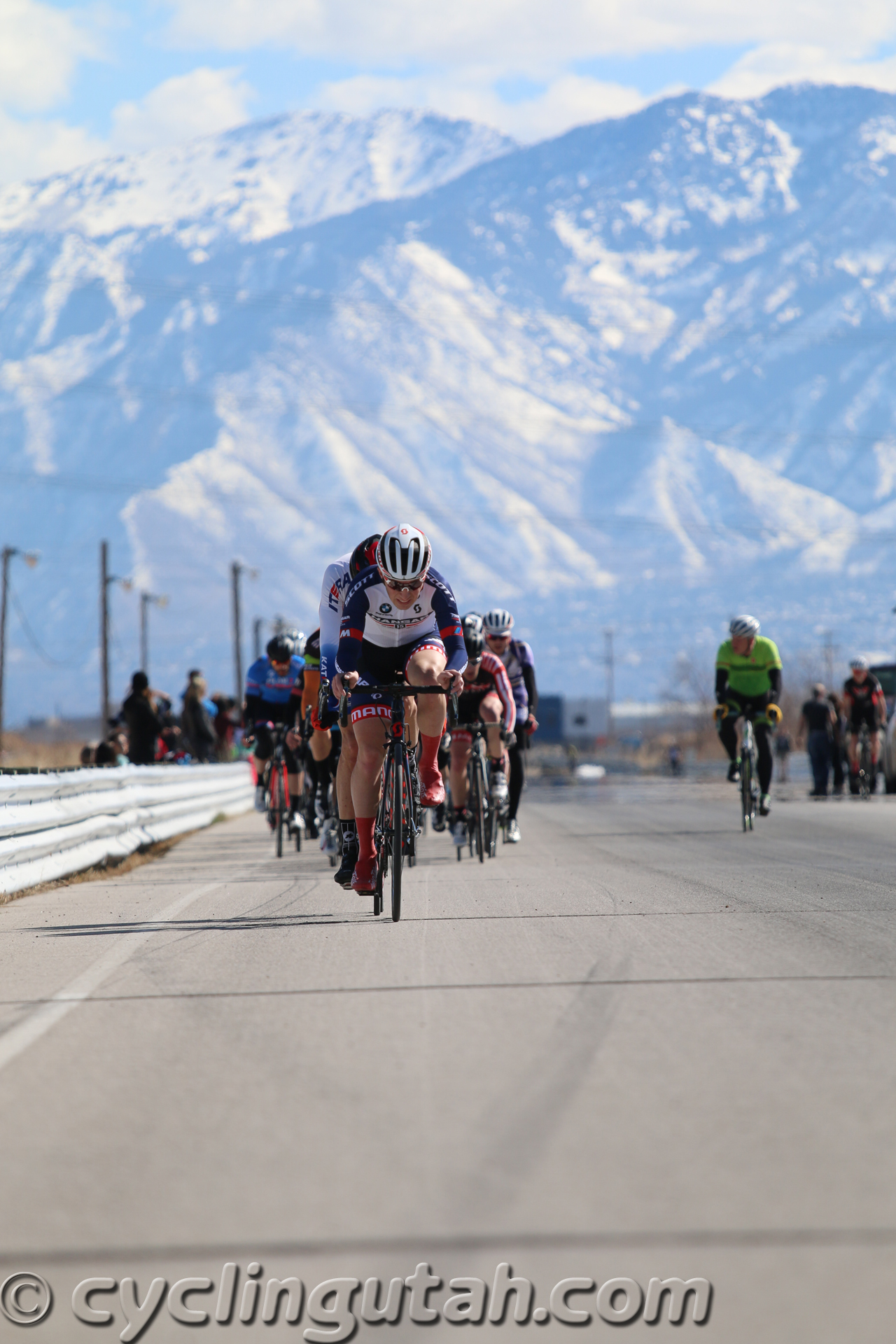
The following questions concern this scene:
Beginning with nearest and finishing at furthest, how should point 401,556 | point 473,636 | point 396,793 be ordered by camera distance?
point 401,556, point 396,793, point 473,636

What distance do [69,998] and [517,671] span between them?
841 cm

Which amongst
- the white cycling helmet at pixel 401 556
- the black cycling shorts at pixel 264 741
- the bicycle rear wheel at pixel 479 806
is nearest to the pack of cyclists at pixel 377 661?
the white cycling helmet at pixel 401 556

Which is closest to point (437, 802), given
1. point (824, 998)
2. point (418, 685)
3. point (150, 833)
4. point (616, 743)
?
point (418, 685)

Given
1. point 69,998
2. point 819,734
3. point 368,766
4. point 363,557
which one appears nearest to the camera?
point 69,998

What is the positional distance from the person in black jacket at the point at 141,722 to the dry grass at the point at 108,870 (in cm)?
176

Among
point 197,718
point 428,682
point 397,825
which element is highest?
point 428,682

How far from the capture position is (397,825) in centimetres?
896

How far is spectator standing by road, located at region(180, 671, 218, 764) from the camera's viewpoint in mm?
23672

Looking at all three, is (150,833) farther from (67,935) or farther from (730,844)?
(67,935)

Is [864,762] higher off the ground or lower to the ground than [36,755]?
higher

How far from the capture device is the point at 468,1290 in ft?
11.3

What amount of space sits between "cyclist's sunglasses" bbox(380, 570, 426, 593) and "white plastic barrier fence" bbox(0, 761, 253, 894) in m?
3.61

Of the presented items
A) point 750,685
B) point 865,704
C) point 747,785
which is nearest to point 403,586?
point 750,685

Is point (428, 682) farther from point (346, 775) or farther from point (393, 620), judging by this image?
point (346, 775)
